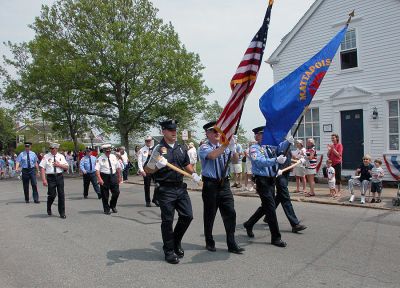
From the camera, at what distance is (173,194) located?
5.89 meters

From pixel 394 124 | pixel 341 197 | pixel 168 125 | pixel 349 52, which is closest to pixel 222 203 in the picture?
pixel 168 125

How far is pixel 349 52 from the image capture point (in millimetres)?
14914

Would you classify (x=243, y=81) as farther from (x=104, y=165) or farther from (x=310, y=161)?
(x=310, y=161)

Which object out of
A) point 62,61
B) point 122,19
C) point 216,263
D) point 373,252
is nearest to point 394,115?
point 373,252

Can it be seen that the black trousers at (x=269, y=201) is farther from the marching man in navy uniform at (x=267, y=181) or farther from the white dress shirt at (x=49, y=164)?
the white dress shirt at (x=49, y=164)

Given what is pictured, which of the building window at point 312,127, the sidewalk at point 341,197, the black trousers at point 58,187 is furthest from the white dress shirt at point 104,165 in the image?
the building window at point 312,127

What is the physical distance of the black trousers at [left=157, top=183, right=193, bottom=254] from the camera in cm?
576

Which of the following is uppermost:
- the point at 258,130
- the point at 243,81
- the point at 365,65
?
the point at 365,65

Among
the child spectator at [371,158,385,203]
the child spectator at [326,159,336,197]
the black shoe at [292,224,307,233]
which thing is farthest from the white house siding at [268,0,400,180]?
the black shoe at [292,224,307,233]

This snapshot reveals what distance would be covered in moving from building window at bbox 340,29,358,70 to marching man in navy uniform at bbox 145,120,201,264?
36.1 ft

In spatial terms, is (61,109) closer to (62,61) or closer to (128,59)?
(62,61)

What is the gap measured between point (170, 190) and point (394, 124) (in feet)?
35.0

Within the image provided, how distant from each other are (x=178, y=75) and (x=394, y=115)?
50.2 ft

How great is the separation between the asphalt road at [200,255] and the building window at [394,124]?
526 cm
